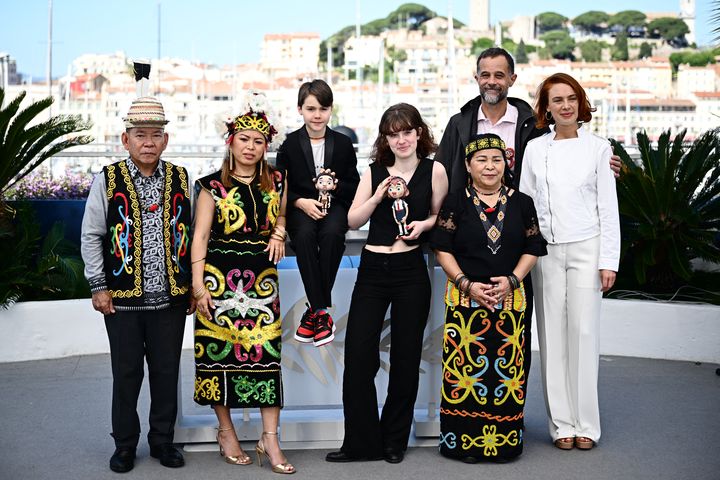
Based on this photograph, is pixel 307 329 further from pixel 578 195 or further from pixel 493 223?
pixel 578 195

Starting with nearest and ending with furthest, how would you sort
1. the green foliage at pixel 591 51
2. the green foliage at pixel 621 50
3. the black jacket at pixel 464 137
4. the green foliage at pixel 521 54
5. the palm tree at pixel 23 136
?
the black jacket at pixel 464 137 → the palm tree at pixel 23 136 → the green foliage at pixel 521 54 → the green foliage at pixel 591 51 → the green foliage at pixel 621 50

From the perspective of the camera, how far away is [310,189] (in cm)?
530

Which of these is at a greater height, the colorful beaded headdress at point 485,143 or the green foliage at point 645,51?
the green foliage at point 645,51

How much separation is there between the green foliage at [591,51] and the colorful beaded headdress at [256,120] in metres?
186

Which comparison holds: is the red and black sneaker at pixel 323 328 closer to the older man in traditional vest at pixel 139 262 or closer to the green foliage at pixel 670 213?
the older man in traditional vest at pixel 139 262

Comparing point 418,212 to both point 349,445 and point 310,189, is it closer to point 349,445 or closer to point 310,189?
point 310,189

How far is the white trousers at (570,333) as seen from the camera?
5.37m

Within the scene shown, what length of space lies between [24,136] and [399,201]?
5071mm

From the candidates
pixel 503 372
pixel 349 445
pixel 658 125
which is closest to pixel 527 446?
pixel 503 372

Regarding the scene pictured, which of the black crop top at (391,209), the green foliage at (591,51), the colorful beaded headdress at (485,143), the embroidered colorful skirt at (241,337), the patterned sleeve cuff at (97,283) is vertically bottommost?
the embroidered colorful skirt at (241,337)

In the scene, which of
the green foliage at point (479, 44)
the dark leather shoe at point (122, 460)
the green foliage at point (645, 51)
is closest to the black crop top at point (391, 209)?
the dark leather shoe at point (122, 460)

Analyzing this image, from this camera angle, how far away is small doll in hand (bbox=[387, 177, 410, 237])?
16.6 ft

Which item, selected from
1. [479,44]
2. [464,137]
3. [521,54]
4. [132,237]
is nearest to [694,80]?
[521,54]

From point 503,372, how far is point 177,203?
1.81 metres
